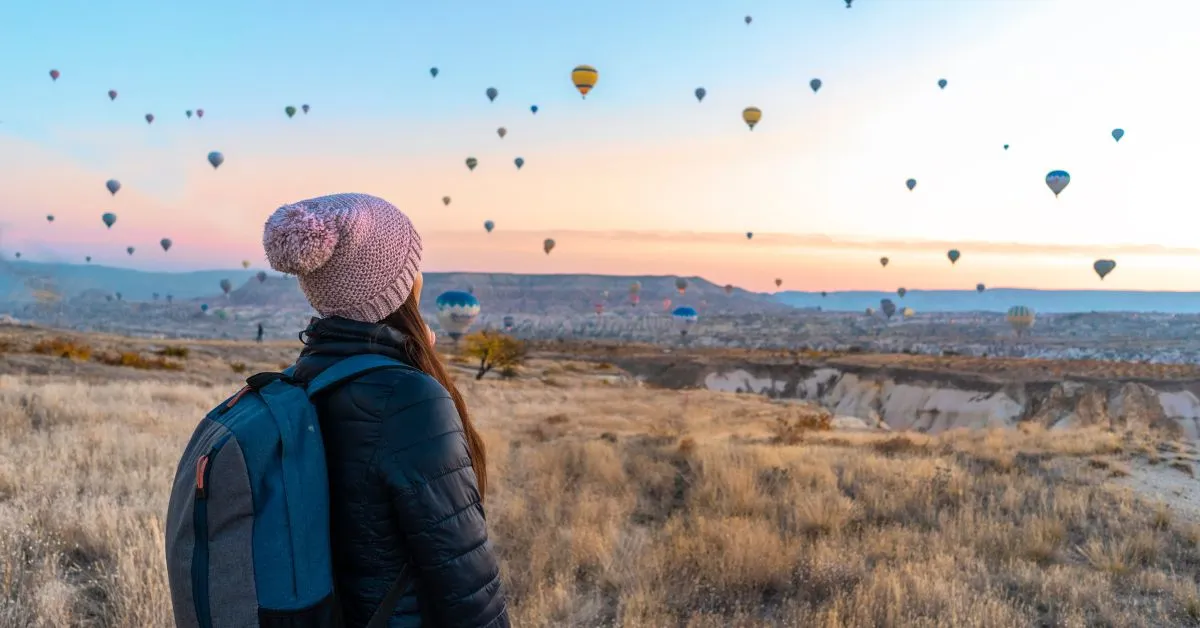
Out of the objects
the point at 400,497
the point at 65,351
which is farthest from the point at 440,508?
the point at 65,351

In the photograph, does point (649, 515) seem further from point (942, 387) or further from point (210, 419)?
point (942, 387)

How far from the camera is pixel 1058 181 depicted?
4612 cm

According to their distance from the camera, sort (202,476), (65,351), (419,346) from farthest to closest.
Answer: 1. (65,351)
2. (419,346)
3. (202,476)

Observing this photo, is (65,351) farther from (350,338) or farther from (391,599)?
(391,599)

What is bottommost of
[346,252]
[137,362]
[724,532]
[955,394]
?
[955,394]

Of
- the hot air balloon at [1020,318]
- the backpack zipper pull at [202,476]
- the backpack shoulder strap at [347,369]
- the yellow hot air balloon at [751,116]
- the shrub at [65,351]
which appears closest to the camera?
the backpack zipper pull at [202,476]

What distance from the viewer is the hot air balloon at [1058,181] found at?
46062mm

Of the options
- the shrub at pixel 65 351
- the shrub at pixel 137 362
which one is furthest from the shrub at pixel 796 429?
the shrub at pixel 65 351

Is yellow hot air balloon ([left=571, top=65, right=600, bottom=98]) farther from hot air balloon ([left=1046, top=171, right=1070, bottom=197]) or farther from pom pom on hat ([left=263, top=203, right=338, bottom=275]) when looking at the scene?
pom pom on hat ([left=263, top=203, right=338, bottom=275])

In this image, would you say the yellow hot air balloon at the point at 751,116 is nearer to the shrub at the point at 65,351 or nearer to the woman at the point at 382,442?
the shrub at the point at 65,351

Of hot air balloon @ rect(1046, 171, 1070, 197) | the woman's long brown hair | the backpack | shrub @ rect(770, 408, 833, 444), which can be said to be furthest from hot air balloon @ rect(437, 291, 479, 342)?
the backpack

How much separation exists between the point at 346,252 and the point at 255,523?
0.73m

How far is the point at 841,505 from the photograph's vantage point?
8484 mm

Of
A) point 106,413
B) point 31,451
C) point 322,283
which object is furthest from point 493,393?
point 322,283
